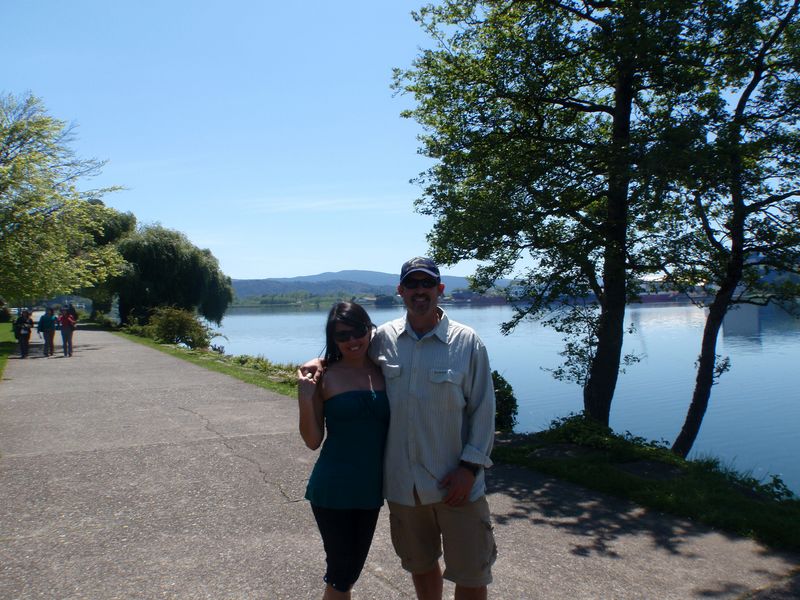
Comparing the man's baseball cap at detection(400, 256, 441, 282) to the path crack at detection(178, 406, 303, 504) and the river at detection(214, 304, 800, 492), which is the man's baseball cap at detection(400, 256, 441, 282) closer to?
the path crack at detection(178, 406, 303, 504)

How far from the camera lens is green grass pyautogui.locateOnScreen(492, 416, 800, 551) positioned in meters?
4.66

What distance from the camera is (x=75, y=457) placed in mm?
6770

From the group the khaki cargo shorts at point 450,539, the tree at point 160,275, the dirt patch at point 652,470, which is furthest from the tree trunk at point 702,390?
the tree at point 160,275

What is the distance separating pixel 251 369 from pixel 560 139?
9717 millimetres

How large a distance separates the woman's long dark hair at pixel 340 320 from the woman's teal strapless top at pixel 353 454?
0.74ft

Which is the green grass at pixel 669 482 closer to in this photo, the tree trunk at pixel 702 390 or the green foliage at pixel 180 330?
the tree trunk at pixel 702 390

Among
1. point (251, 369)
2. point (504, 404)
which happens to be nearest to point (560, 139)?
point (504, 404)

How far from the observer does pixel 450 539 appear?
2.92m

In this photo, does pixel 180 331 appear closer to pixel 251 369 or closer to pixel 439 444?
pixel 251 369

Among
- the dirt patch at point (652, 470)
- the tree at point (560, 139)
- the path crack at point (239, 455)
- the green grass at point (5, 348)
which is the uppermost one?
the tree at point (560, 139)

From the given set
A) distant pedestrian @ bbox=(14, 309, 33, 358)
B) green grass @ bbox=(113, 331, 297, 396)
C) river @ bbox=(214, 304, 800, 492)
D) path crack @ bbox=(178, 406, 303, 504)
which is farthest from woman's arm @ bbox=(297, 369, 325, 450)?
distant pedestrian @ bbox=(14, 309, 33, 358)

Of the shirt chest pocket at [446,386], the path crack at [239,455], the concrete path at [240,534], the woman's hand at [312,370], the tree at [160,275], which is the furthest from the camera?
the tree at [160,275]

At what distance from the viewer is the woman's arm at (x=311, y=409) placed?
293cm

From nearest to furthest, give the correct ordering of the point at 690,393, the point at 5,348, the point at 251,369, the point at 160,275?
the point at 251,369, the point at 690,393, the point at 5,348, the point at 160,275
